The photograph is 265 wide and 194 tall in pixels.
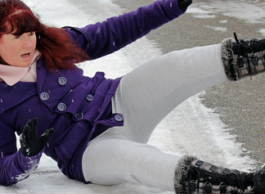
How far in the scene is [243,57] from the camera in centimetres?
170

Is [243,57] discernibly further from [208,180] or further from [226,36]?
[226,36]

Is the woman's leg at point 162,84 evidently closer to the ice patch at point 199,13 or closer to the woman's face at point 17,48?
the woman's face at point 17,48

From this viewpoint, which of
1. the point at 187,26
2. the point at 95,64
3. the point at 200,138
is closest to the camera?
the point at 200,138

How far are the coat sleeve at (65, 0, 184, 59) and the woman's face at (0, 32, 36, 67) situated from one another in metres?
0.36

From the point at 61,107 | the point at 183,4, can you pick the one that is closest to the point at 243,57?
the point at 183,4

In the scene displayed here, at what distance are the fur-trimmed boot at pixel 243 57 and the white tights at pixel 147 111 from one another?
→ 3 cm

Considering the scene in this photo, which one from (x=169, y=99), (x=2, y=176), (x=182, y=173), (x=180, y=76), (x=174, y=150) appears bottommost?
(x=174, y=150)

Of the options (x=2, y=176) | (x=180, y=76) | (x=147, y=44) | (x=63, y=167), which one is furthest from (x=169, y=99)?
(x=147, y=44)

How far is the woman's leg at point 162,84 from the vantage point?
5.59 feet

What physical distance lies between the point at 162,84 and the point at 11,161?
29.5 inches

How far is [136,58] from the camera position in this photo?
3859mm

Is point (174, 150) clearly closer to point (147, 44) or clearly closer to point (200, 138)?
point (200, 138)

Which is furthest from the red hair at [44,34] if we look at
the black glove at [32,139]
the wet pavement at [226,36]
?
the wet pavement at [226,36]

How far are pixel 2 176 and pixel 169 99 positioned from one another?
83cm
